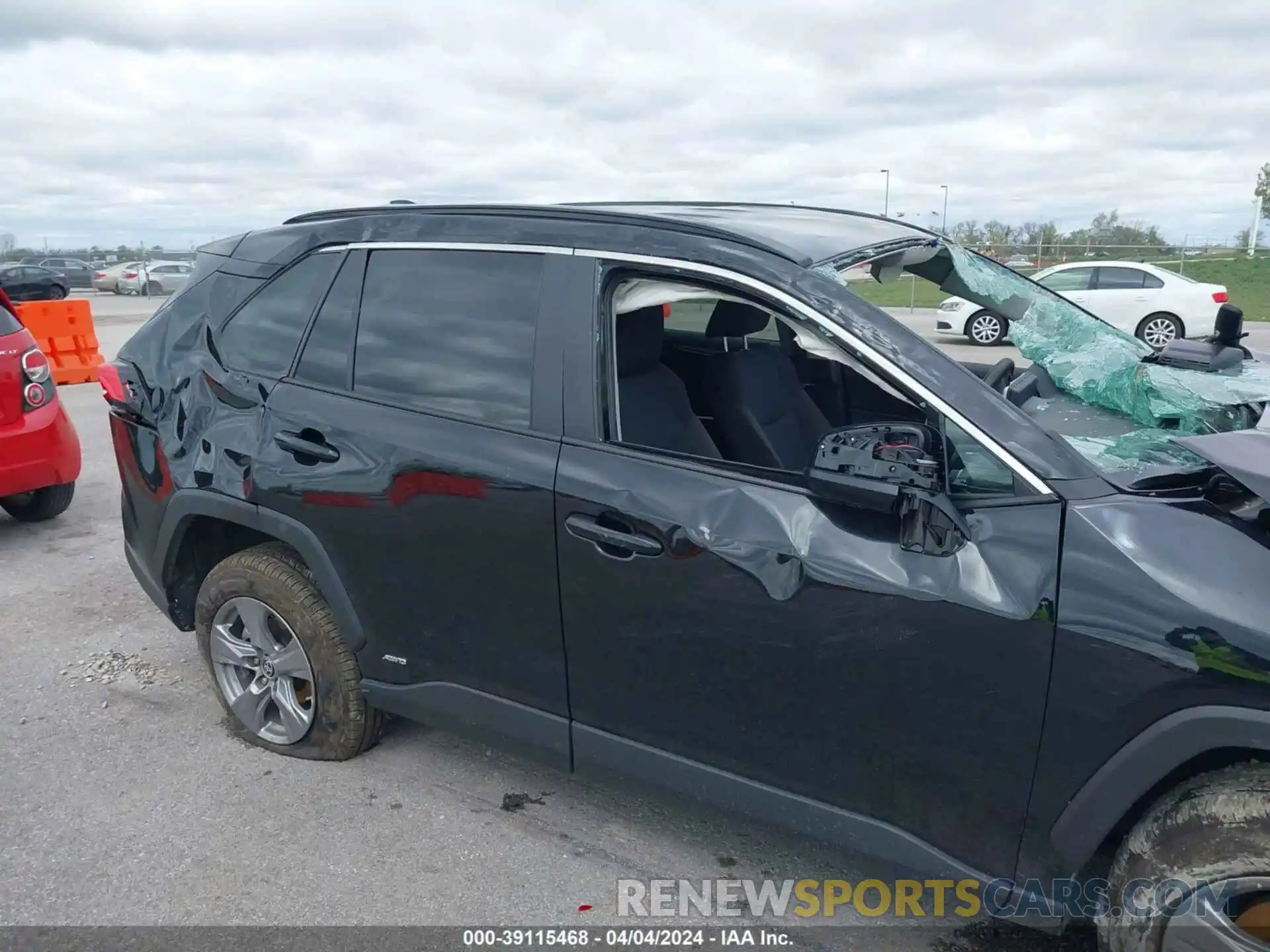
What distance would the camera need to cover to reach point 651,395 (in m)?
3.02

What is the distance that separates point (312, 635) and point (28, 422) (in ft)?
11.3

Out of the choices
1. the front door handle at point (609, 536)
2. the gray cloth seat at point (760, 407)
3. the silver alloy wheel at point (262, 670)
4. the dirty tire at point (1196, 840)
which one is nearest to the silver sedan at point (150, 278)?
the silver alloy wheel at point (262, 670)

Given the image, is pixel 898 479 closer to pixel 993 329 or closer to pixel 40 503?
pixel 993 329

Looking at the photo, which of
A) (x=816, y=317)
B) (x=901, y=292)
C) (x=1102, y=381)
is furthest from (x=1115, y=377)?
(x=816, y=317)

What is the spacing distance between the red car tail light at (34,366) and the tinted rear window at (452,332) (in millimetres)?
3558

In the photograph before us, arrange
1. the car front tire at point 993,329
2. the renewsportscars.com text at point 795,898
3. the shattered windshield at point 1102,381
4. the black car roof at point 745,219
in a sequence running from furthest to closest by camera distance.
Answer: the car front tire at point 993,329
the renewsportscars.com text at point 795,898
the black car roof at point 745,219
the shattered windshield at point 1102,381

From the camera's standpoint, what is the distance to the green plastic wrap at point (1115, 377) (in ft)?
8.34

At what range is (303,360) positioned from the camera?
3254mm

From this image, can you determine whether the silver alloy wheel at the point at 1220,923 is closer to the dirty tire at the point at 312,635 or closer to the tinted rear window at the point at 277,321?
the dirty tire at the point at 312,635

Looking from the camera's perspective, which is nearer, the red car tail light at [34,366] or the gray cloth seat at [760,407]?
the gray cloth seat at [760,407]

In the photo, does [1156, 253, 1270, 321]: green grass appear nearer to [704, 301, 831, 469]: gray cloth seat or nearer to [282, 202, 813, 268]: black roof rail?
[704, 301, 831, 469]: gray cloth seat

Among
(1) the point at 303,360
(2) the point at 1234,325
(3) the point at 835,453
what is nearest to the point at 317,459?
(1) the point at 303,360

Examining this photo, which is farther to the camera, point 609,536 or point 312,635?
point 312,635

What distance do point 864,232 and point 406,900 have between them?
7.81 feet
